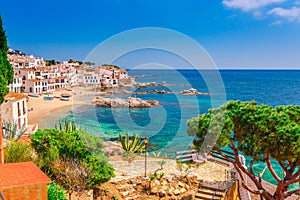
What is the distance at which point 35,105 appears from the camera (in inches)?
1857

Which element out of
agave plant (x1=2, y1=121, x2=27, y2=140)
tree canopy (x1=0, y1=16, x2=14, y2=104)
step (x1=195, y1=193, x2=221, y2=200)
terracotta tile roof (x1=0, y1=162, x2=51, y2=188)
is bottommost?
step (x1=195, y1=193, x2=221, y2=200)

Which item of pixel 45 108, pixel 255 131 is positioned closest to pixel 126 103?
pixel 45 108

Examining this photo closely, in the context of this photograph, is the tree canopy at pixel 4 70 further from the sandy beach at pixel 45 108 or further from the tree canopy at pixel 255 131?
the sandy beach at pixel 45 108

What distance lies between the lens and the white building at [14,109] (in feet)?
61.2

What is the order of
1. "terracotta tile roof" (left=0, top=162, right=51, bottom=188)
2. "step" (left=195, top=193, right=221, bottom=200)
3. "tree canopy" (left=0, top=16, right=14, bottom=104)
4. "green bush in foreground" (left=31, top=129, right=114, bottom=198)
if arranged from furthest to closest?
"step" (left=195, top=193, right=221, bottom=200), "green bush in foreground" (left=31, top=129, right=114, bottom=198), "tree canopy" (left=0, top=16, right=14, bottom=104), "terracotta tile roof" (left=0, top=162, right=51, bottom=188)

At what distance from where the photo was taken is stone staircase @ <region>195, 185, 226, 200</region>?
9047mm

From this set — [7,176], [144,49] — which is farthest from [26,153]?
[144,49]

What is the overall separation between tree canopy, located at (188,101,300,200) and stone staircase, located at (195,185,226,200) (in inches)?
50.7

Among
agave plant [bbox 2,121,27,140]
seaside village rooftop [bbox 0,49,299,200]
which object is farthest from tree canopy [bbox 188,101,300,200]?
agave plant [bbox 2,121,27,140]

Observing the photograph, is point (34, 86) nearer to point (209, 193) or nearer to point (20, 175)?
point (209, 193)

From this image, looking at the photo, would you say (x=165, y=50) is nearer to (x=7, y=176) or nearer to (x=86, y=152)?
(x=86, y=152)

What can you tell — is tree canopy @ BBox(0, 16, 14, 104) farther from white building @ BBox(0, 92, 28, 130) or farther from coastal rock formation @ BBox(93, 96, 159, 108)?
coastal rock formation @ BBox(93, 96, 159, 108)

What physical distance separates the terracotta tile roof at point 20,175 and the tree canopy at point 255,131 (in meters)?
4.58

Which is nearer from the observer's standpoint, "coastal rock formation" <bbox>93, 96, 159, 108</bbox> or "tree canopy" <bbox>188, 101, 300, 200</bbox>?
"tree canopy" <bbox>188, 101, 300, 200</bbox>
